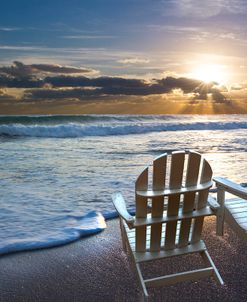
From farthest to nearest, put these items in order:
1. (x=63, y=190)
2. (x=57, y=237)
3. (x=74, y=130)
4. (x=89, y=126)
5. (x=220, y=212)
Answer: (x=89, y=126), (x=74, y=130), (x=63, y=190), (x=57, y=237), (x=220, y=212)

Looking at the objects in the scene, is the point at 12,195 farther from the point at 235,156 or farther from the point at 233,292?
the point at 235,156

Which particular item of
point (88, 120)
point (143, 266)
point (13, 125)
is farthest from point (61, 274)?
point (88, 120)

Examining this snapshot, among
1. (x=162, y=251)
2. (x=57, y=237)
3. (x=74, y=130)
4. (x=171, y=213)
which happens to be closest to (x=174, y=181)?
(x=171, y=213)

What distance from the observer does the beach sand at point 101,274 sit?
10.7ft

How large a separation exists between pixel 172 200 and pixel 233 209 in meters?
1.16

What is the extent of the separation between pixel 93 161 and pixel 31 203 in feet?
14.3

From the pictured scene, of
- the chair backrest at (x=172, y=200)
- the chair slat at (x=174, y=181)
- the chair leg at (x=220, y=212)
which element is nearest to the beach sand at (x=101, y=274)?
the chair leg at (x=220, y=212)

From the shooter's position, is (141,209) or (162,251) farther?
(162,251)

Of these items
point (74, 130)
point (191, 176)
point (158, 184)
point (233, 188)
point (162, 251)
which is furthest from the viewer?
point (74, 130)

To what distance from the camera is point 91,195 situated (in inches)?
265

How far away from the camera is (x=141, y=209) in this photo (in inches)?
124

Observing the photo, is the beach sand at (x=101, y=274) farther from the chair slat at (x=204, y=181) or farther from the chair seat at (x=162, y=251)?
the chair slat at (x=204, y=181)

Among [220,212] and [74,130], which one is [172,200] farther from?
[74,130]

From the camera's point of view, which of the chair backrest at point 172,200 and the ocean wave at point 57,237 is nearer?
the chair backrest at point 172,200
